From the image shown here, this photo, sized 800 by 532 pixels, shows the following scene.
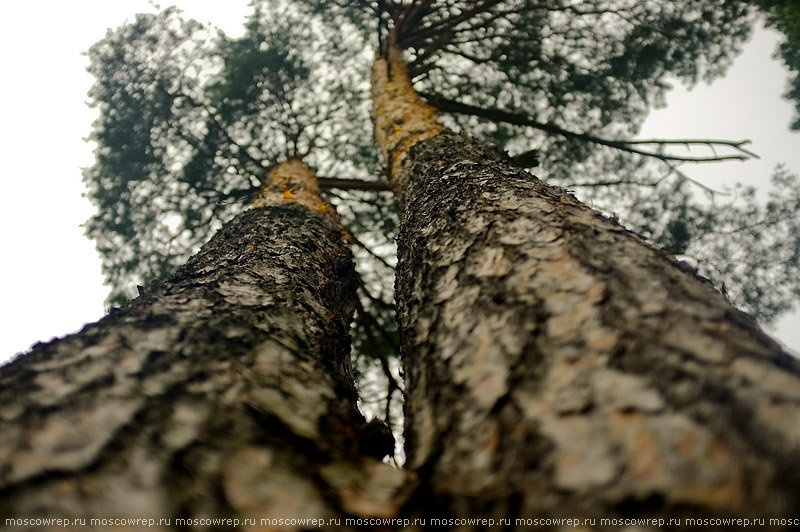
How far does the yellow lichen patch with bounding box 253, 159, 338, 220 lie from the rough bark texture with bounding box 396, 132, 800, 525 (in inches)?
90.5

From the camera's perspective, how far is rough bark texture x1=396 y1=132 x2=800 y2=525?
2.11 ft

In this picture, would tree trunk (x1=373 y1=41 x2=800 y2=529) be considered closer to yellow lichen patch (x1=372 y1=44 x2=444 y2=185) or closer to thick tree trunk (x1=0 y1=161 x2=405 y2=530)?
thick tree trunk (x1=0 y1=161 x2=405 y2=530)

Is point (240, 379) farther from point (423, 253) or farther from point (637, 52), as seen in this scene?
point (637, 52)

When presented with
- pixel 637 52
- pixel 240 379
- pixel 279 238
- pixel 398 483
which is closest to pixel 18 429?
pixel 240 379

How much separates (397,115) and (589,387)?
3.32 metres

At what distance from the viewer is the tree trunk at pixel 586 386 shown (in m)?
0.64

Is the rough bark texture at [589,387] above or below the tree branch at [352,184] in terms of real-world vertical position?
below

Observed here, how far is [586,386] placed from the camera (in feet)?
2.68

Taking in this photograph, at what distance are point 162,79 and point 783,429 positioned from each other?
5.83m

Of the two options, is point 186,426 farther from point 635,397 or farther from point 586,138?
point 586,138

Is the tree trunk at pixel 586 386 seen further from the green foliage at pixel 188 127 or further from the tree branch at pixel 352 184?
the green foliage at pixel 188 127

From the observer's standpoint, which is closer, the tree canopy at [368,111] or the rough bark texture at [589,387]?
the rough bark texture at [589,387]

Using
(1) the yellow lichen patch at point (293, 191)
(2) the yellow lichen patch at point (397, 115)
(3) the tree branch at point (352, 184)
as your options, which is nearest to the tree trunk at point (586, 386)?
(2) the yellow lichen patch at point (397, 115)

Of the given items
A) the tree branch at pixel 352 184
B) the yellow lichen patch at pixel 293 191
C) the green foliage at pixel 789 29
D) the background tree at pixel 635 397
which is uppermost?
the green foliage at pixel 789 29
